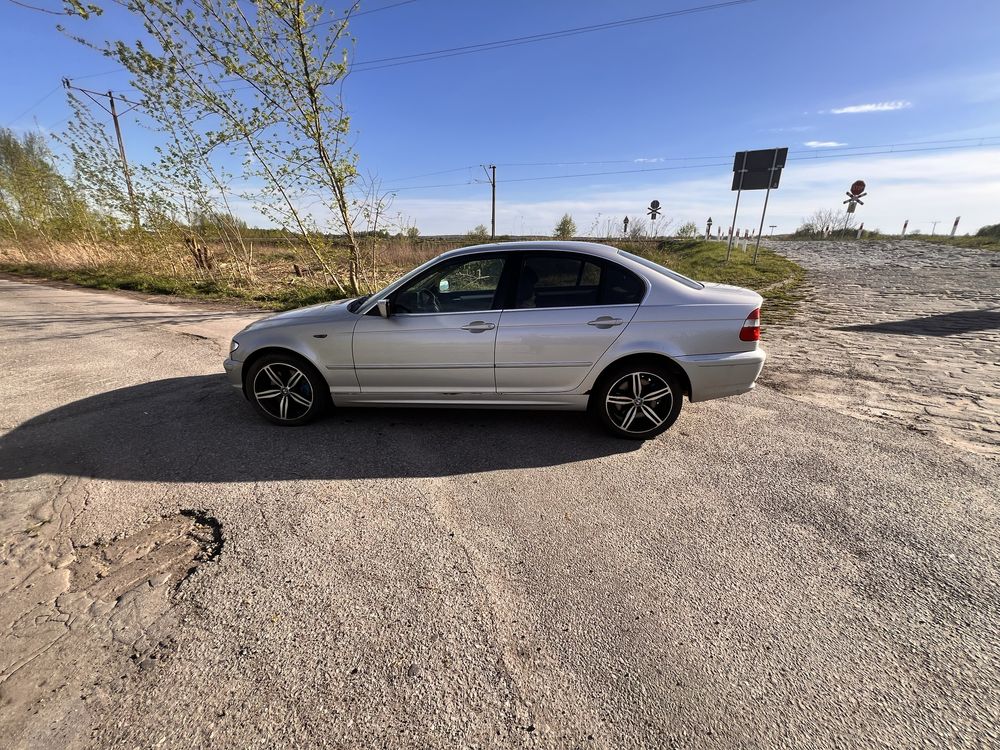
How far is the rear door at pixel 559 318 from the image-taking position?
3.59 m

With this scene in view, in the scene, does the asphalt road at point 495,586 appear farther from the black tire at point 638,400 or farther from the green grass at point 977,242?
the green grass at point 977,242

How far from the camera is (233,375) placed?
412cm

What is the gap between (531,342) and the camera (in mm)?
3623

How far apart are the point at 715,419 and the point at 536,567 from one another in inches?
103

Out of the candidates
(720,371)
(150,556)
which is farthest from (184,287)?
(720,371)

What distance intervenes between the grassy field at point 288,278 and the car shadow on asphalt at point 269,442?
6.76 meters

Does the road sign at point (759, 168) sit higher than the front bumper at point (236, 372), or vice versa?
the road sign at point (759, 168)

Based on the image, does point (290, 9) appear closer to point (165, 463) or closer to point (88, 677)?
point (165, 463)

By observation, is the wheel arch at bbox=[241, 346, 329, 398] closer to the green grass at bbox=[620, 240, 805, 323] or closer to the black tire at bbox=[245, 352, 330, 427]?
the black tire at bbox=[245, 352, 330, 427]

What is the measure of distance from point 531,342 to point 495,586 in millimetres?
1963

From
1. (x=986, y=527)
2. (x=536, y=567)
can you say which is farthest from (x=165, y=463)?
(x=986, y=527)

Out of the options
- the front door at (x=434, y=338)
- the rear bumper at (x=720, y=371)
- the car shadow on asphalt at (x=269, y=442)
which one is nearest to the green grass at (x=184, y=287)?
the car shadow on asphalt at (x=269, y=442)

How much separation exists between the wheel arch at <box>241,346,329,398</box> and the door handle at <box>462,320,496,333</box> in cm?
143

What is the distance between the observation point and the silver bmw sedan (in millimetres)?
3576
